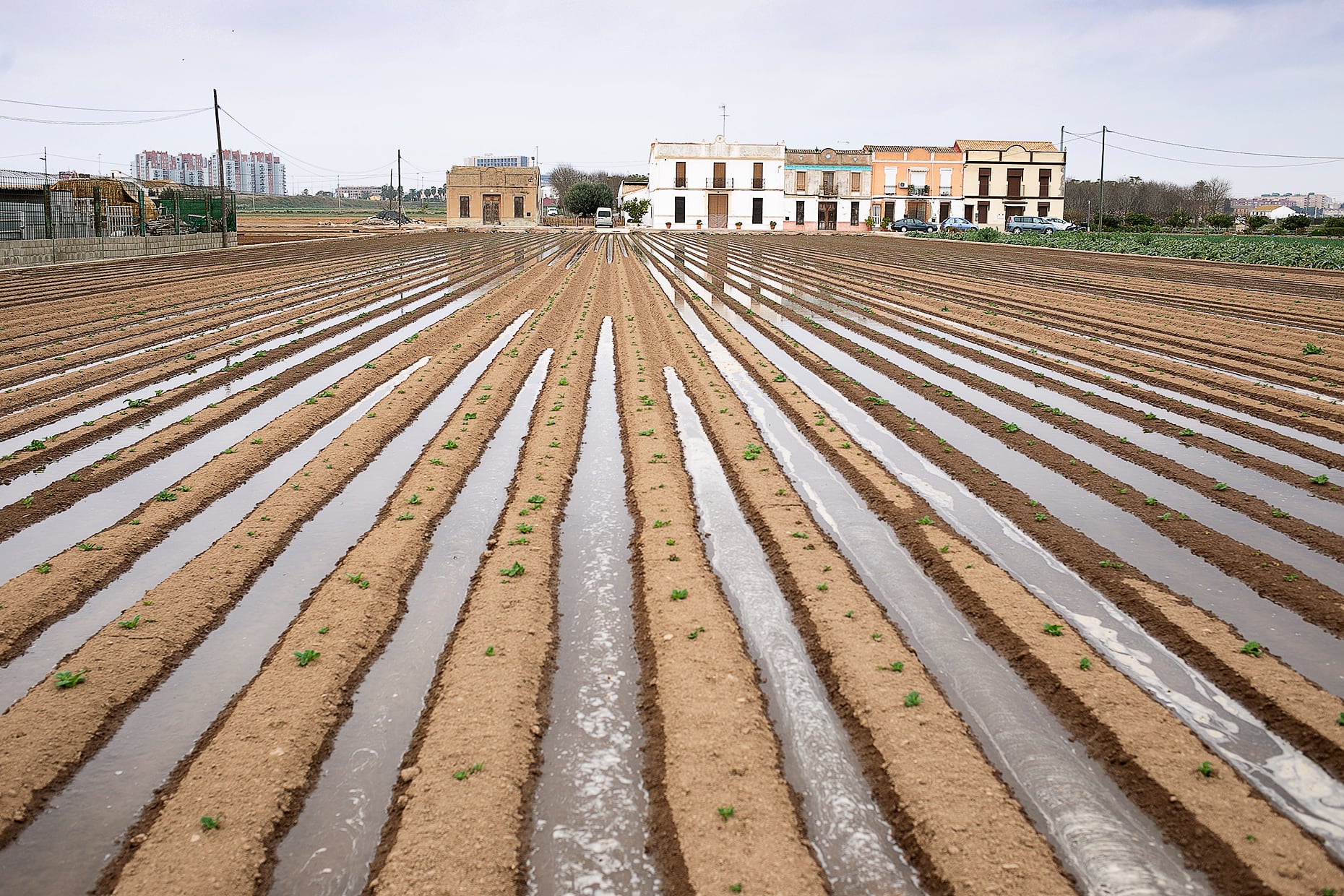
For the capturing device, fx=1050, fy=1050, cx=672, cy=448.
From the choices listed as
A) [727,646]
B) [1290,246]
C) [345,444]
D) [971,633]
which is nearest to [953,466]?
[971,633]

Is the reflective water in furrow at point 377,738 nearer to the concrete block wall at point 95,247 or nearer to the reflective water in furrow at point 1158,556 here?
the reflective water in furrow at point 1158,556

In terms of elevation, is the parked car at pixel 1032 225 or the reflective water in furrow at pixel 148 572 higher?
the parked car at pixel 1032 225

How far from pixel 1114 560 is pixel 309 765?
573cm

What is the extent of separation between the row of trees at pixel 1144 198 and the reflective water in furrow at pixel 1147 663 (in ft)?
299

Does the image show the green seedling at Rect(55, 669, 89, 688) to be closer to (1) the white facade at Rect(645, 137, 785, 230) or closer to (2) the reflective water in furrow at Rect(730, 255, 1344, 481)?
(2) the reflective water in furrow at Rect(730, 255, 1344, 481)

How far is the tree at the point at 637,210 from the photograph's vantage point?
105 m

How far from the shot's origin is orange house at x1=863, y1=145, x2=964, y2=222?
8481 centimetres

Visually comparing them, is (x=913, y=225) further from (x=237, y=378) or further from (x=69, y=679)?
(x=69, y=679)

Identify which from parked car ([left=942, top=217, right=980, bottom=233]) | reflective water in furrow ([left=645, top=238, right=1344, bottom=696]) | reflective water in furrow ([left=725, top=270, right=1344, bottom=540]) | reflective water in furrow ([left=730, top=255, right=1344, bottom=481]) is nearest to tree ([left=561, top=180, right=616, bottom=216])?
parked car ([left=942, top=217, right=980, bottom=233])

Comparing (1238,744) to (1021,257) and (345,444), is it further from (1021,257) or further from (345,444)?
(1021,257)

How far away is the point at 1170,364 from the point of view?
1595 cm

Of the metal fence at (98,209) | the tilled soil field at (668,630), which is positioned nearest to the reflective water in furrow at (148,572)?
the tilled soil field at (668,630)

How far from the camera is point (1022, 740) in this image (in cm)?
529

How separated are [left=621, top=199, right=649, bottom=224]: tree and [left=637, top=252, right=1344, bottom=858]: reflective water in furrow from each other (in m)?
95.2
